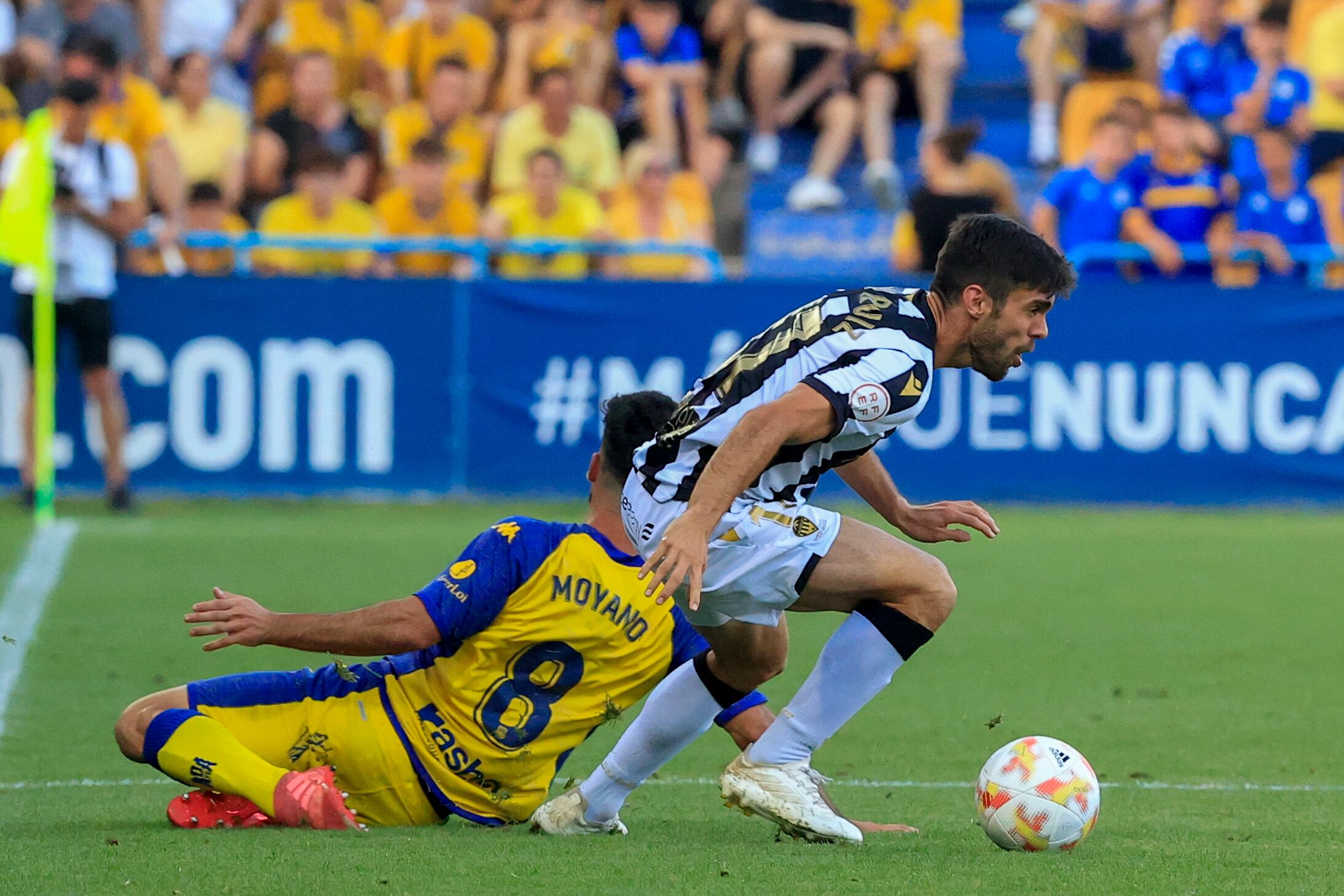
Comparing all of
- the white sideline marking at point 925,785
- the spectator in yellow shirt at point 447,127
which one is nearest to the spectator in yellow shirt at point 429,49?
the spectator in yellow shirt at point 447,127

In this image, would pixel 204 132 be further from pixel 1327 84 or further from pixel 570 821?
pixel 570 821

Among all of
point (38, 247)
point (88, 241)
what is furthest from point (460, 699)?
point (88, 241)

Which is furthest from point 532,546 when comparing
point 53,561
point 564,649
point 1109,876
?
point 53,561

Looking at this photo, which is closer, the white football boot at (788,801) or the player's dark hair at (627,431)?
the white football boot at (788,801)

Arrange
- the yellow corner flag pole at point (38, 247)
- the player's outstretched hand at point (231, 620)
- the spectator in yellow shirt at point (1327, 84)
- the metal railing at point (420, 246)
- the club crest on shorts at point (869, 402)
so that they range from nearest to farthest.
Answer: the club crest on shorts at point (869, 402) < the player's outstretched hand at point (231, 620) < the yellow corner flag pole at point (38, 247) < the metal railing at point (420, 246) < the spectator in yellow shirt at point (1327, 84)

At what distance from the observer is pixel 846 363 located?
4492 mm

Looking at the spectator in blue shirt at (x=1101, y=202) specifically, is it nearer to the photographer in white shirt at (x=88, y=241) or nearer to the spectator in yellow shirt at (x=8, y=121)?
the photographer in white shirt at (x=88, y=241)

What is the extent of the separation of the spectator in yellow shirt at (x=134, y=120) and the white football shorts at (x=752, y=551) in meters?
8.45

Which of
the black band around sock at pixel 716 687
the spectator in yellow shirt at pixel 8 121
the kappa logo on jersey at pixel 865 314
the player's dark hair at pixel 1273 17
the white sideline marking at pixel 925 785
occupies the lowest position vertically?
the white sideline marking at pixel 925 785

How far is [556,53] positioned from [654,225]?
235 centimetres

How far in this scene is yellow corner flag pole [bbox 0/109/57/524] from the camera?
471 inches

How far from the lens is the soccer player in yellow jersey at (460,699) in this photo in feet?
15.8

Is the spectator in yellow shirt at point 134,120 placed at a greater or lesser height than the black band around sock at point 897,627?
greater

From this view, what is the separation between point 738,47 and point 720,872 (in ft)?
43.8
